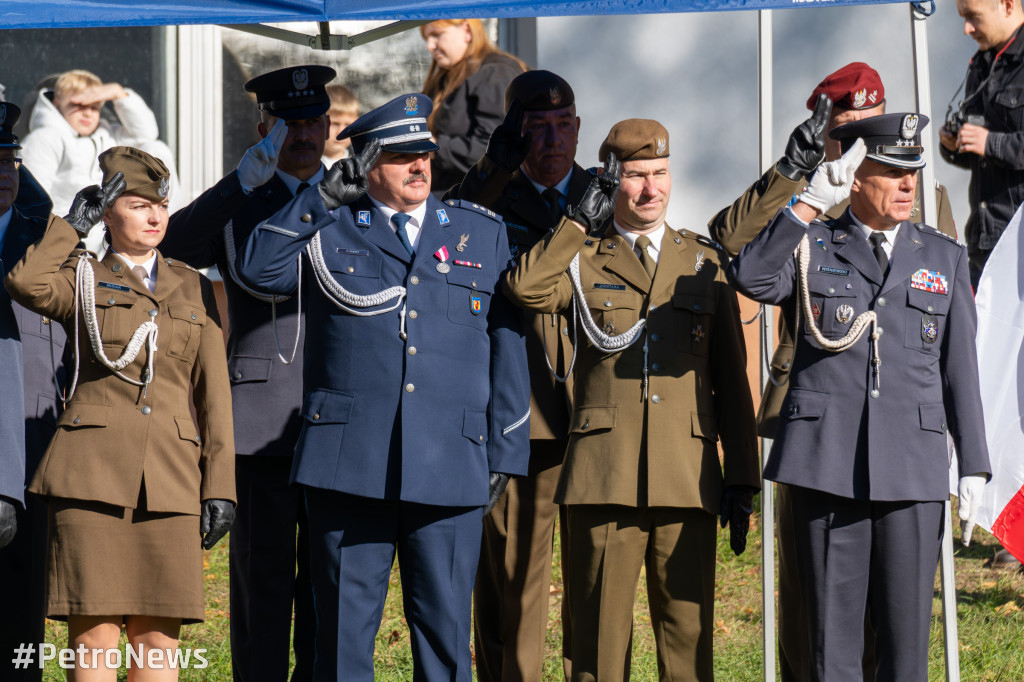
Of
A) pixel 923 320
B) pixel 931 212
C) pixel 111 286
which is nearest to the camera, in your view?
pixel 111 286

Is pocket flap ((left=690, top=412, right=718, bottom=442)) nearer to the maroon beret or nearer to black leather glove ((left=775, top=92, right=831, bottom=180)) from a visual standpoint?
black leather glove ((left=775, top=92, right=831, bottom=180))

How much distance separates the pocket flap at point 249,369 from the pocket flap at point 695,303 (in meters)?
1.39

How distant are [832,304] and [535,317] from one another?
1.14m

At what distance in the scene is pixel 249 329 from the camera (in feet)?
16.8

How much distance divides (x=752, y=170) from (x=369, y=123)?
434 cm

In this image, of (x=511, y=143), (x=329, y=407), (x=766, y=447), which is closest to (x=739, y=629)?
(x=766, y=447)

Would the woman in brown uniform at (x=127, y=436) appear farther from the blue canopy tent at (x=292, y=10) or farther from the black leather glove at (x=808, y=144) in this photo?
the black leather glove at (x=808, y=144)

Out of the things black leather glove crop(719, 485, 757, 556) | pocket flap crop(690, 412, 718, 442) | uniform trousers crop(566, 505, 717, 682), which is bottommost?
uniform trousers crop(566, 505, 717, 682)

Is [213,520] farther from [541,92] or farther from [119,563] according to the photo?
[541,92]

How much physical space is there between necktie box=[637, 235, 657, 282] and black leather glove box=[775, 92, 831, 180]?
20.4 inches

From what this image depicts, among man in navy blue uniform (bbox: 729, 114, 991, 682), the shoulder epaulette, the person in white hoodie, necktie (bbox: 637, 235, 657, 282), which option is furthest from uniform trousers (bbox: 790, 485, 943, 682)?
the person in white hoodie

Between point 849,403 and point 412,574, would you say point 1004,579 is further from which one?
point 412,574

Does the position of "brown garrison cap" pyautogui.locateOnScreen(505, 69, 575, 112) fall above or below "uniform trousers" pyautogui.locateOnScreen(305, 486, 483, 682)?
above

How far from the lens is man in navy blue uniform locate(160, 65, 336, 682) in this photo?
5.03m
